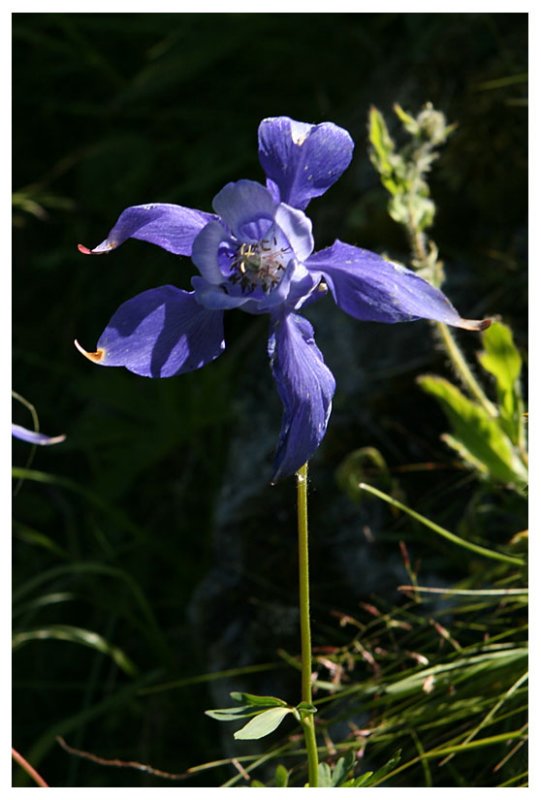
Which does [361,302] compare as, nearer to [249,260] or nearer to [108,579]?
[249,260]

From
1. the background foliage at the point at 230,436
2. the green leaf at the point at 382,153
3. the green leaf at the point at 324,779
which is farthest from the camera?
the background foliage at the point at 230,436

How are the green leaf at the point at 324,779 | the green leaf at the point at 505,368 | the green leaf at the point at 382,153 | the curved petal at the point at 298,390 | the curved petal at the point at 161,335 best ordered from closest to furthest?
the curved petal at the point at 298,390 → the curved petal at the point at 161,335 → the green leaf at the point at 324,779 → the green leaf at the point at 382,153 → the green leaf at the point at 505,368

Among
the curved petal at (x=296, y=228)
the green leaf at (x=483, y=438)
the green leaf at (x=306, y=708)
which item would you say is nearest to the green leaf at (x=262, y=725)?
the green leaf at (x=306, y=708)

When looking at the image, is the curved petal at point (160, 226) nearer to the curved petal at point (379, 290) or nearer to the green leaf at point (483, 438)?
the curved petal at point (379, 290)

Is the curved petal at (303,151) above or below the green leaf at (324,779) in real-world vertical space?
above

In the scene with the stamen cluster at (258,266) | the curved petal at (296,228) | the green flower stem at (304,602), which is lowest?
the green flower stem at (304,602)

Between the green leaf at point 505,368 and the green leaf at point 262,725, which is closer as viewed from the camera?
the green leaf at point 262,725
